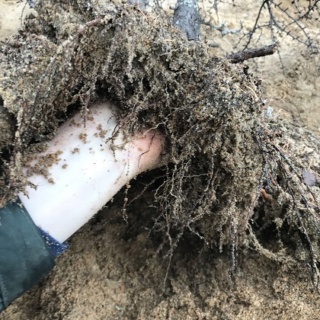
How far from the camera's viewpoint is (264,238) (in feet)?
4.99

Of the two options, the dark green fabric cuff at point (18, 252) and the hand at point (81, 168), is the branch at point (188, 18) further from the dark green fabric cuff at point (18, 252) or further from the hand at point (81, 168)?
the dark green fabric cuff at point (18, 252)

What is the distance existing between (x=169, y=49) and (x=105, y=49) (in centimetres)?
17

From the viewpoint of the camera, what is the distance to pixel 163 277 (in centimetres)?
149

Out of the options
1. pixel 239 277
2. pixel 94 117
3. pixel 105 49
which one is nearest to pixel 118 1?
pixel 105 49

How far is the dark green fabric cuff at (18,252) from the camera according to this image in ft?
3.83

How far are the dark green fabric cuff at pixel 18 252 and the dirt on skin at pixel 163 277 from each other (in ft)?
0.75

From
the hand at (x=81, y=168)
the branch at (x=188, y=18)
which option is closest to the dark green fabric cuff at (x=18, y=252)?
the hand at (x=81, y=168)

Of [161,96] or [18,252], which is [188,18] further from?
[18,252]

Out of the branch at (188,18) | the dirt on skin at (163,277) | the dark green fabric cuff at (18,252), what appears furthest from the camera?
the branch at (188,18)

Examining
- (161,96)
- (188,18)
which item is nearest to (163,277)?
(161,96)

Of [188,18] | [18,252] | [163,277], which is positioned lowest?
[163,277]

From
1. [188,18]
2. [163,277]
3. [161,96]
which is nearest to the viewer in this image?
[161,96]

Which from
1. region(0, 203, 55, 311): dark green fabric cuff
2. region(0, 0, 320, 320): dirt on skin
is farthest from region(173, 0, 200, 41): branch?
region(0, 203, 55, 311): dark green fabric cuff

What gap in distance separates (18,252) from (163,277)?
0.49 m
